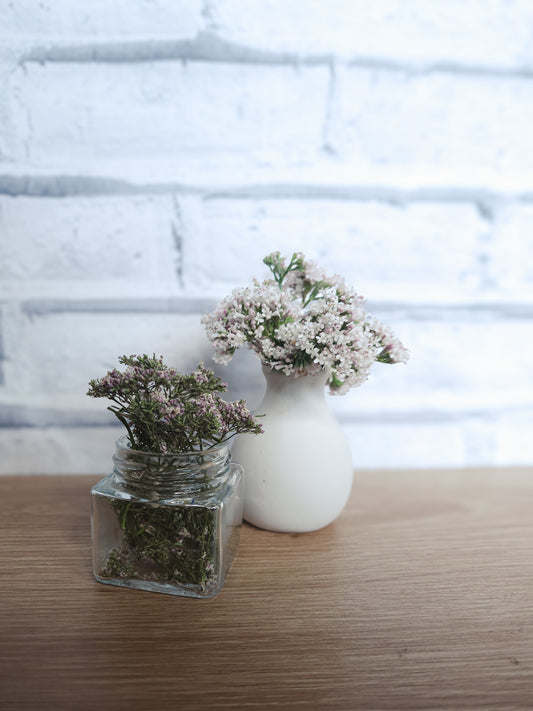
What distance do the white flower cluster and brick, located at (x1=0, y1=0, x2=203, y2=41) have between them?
0.44 meters

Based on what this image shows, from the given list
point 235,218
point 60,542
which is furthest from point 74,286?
point 60,542

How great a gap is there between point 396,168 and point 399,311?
23 cm

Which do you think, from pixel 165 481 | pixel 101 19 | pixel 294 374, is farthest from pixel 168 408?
pixel 101 19

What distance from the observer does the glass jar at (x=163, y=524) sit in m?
0.56

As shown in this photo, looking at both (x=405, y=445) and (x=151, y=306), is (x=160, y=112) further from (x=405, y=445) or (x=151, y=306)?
(x=405, y=445)

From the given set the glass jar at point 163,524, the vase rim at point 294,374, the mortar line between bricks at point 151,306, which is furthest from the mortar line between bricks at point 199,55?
the glass jar at point 163,524

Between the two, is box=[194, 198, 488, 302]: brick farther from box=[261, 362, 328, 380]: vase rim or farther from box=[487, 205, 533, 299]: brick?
box=[261, 362, 328, 380]: vase rim

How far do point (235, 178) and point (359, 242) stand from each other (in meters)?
0.22

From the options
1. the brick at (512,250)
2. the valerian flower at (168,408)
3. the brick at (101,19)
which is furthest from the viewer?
the brick at (512,250)

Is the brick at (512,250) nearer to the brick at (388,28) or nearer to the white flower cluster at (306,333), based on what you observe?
the brick at (388,28)

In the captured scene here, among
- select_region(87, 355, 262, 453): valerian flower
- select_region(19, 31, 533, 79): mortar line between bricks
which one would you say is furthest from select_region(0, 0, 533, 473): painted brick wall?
select_region(87, 355, 262, 453): valerian flower

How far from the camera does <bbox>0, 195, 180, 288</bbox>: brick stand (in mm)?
834

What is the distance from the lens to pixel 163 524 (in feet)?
1.85

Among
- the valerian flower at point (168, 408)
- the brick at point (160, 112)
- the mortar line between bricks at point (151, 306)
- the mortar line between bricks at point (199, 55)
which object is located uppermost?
the mortar line between bricks at point (199, 55)
